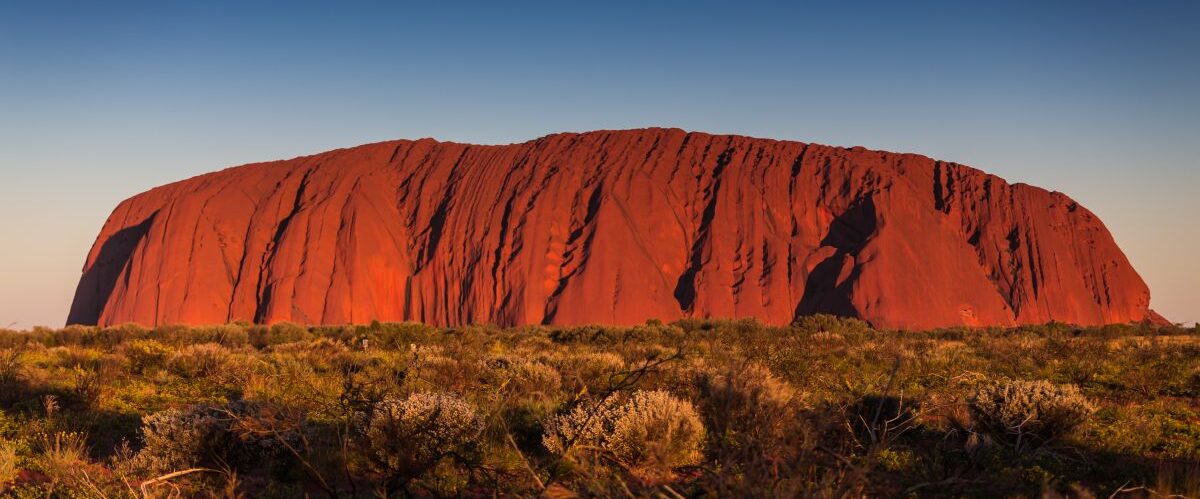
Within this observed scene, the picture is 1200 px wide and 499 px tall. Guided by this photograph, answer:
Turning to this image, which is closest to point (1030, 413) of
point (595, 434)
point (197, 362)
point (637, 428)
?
point (637, 428)

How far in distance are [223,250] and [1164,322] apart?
78.3 m

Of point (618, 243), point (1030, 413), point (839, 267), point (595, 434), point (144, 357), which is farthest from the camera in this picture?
point (618, 243)

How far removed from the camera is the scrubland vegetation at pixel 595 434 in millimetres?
4293

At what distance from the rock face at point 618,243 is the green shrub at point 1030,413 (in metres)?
38.9

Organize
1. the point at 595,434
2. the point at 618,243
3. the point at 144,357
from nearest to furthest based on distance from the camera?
1. the point at 595,434
2. the point at 144,357
3. the point at 618,243

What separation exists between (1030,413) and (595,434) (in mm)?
4648

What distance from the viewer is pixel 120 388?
10867 millimetres

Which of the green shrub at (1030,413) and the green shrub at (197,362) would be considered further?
the green shrub at (197,362)

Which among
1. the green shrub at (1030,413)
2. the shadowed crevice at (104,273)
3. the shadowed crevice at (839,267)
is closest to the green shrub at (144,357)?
the green shrub at (1030,413)

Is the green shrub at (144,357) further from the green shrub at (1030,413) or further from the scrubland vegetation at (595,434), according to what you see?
the green shrub at (1030,413)

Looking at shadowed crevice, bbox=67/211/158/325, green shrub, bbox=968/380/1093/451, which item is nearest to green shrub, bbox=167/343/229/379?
green shrub, bbox=968/380/1093/451

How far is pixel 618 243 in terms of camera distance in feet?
165

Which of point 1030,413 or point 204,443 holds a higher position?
point 1030,413

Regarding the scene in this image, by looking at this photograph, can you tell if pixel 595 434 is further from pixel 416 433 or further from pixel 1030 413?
pixel 1030 413
